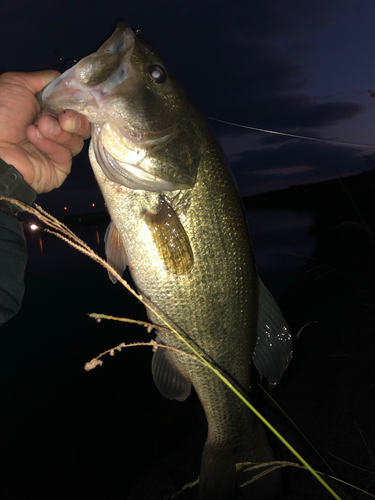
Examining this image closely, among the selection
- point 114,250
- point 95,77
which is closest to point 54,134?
point 95,77

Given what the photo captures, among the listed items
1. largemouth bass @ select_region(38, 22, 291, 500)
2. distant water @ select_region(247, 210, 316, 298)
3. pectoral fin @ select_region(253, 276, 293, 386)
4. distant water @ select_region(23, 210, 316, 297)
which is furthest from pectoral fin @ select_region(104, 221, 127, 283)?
distant water @ select_region(23, 210, 316, 297)

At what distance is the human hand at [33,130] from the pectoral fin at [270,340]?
186 centimetres

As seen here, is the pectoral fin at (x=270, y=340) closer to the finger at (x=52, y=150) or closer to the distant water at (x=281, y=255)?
the finger at (x=52, y=150)

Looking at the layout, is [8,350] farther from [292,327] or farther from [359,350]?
[359,350]

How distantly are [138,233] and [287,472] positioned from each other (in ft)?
9.68

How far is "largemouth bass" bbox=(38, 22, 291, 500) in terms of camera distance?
5.45 ft

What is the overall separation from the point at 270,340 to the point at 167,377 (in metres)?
0.84

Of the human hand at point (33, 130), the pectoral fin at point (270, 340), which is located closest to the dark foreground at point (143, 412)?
the pectoral fin at point (270, 340)

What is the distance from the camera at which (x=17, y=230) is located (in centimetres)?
202

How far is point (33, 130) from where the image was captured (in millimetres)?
2080

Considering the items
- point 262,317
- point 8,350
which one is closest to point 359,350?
point 262,317

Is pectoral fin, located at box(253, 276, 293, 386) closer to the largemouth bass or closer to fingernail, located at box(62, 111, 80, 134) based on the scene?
the largemouth bass

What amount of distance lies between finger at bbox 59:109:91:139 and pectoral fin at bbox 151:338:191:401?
168 cm

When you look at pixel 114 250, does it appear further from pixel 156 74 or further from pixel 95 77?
pixel 156 74
